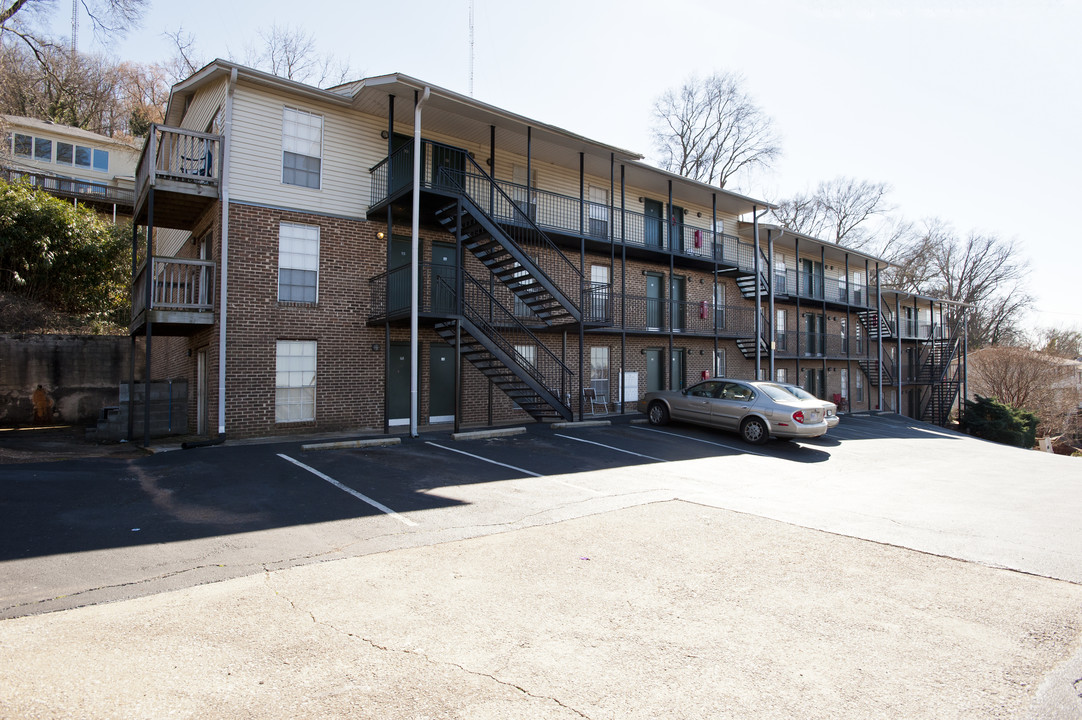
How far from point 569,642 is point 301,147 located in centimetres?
1241

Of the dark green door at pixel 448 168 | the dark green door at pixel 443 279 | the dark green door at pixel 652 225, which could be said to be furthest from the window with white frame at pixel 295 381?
the dark green door at pixel 652 225

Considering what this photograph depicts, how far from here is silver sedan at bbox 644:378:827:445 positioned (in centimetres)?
1203

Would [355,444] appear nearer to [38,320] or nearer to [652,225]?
[652,225]

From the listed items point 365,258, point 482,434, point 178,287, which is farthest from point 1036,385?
point 178,287

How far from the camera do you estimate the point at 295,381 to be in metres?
12.1

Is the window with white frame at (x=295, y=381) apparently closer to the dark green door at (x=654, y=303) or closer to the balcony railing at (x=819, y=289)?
the dark green door at (x=654, y=303)

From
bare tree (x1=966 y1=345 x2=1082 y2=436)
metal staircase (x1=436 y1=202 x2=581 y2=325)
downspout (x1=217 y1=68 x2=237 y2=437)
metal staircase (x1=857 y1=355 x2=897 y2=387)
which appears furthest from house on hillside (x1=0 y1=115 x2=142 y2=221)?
bare tree (x1=966 y1=345 x2=1082 y2=436)

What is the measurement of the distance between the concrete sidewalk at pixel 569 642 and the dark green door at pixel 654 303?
13773mm

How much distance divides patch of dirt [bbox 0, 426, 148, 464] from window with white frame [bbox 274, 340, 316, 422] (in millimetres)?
2586

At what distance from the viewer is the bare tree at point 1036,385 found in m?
27.6

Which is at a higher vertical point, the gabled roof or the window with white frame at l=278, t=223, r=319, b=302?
the gabled roof

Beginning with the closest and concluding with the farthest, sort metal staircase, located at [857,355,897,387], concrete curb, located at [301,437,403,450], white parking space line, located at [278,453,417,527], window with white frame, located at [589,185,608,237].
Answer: white parking space line, located at [278,453,417,527] < concrete curb, located at [301,437,403,450] < window with white frame, located at [589,185,608,237] < metal staircase, located at [857,355,897,387]

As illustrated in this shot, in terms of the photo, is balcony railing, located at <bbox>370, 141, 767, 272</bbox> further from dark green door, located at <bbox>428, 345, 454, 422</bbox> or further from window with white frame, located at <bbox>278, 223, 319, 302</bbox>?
dark green door, located at <bbox>428, 345, 454, 422</bbox>

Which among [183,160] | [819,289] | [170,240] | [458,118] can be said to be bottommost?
[170,240]
